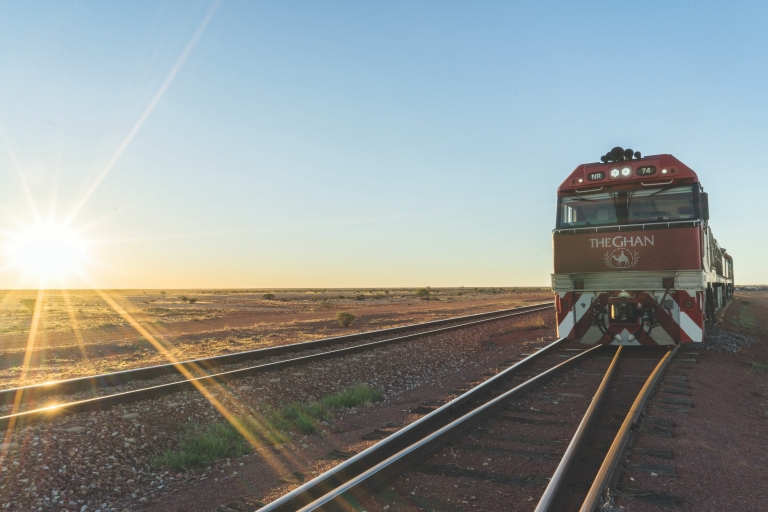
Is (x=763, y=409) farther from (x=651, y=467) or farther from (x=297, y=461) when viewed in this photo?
(x=297, y=461)

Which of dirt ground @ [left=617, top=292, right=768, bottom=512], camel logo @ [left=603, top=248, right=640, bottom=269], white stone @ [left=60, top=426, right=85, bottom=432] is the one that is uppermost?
camel logo @ [left=603, top=248, right=640, bottom=269]

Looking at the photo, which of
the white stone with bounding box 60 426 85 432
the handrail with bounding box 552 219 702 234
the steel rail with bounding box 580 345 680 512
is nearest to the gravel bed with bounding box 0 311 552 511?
the white stone with bounding box 60 426 85 432

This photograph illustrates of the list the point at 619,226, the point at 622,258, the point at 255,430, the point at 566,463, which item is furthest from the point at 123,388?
the point at 619,226

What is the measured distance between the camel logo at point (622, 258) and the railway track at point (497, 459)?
3.75m

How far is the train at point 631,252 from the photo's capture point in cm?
1069

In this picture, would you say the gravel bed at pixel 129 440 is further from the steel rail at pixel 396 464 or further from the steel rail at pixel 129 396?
the steel rail at pixel 396 464

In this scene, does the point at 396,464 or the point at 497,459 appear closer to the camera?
the point at 396,464

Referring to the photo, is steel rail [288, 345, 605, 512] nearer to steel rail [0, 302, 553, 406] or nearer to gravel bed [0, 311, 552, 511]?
gravel bed [0, 311, 552, 511]

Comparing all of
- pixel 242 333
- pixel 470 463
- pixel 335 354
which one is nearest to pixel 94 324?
pixel 242 333

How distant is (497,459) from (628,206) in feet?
27.5

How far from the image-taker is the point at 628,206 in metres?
11.5

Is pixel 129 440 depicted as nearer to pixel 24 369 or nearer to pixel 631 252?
pixel 24 369

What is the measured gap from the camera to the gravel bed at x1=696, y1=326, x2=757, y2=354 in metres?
12.6

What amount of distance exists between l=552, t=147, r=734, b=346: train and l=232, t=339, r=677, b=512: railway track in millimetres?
3366
